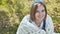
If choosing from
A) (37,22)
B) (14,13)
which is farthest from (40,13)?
(14,13)

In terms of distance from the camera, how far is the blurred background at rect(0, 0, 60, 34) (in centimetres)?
157

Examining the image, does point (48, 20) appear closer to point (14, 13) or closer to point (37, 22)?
point (37, 22)

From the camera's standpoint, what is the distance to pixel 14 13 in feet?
5.19

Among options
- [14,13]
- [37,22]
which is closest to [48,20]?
[37,22]

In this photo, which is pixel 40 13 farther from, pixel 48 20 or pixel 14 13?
pixel 14 13

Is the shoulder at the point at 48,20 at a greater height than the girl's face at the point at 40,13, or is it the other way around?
the girl's face at the point at 40,13

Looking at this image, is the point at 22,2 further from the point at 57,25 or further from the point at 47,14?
the point at 57,25

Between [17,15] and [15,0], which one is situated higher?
[15,0]

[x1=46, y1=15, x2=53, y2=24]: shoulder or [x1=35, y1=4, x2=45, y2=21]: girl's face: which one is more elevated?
[x1=35, y1=4, x2=45, y2=21]: girl's face

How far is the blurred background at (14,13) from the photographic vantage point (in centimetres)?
157

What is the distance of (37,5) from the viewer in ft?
4.92

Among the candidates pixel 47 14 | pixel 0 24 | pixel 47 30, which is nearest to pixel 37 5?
pixel 47 14

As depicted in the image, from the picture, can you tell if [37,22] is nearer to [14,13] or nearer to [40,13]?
[40,13]

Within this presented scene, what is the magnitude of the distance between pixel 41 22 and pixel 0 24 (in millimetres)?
406
